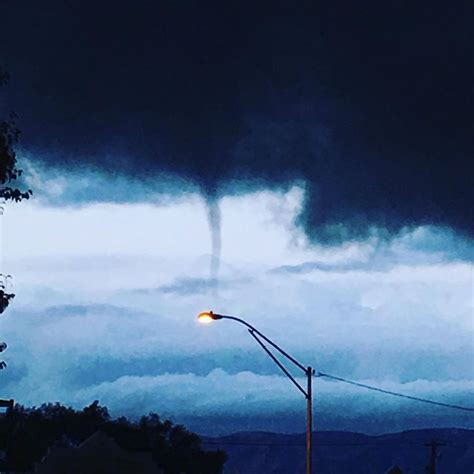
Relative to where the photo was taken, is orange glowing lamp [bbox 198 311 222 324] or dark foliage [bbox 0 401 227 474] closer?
orange glowing lamp [bbox 198 311 222 324]

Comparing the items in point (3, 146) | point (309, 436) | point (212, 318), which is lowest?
point (309, 436)

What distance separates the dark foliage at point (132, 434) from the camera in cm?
11256

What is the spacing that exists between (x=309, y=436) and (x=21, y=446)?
6415cm

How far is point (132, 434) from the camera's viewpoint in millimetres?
115938

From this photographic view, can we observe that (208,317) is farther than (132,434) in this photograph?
No

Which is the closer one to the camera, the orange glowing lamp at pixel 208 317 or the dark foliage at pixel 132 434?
the orange glowing lamp at pixel 208 317

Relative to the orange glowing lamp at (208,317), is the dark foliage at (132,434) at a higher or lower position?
higher

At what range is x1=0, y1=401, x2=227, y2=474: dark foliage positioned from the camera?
113 metres

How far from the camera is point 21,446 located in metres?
98.2

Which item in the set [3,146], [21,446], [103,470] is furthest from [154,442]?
[3,146]

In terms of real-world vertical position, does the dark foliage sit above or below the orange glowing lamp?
above

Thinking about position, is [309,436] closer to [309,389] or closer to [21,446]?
[309,389]

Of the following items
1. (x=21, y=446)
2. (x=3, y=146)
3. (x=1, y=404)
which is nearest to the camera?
(x=3, y=146)

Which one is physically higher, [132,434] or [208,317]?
[132,434]
